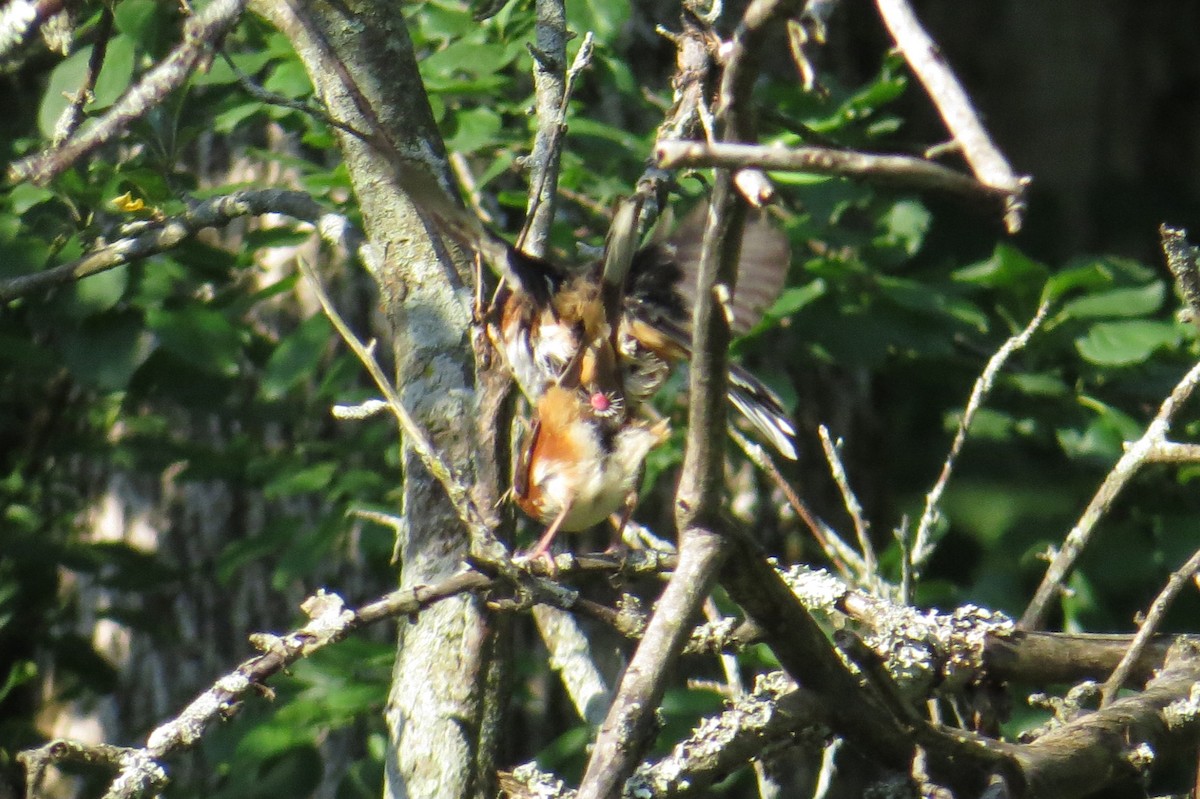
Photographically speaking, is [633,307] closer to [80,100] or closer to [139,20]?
[80,100]

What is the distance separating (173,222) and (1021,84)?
22.0 ft

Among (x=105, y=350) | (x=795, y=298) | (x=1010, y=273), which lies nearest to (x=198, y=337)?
(x=105, y=350)

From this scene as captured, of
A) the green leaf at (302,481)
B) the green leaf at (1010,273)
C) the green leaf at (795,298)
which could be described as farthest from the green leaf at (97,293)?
the green leaf at (1010,273)

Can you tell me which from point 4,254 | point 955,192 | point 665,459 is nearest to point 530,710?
point 665,459

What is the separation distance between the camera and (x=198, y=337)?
2607 mm

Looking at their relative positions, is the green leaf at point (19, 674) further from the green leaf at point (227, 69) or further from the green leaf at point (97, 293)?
the green leaf at point (227, 69)

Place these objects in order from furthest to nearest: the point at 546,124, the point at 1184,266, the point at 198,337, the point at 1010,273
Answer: the point at 1010,273 → the point at 198,337 → the point at 546,124 → the point at 1184,266

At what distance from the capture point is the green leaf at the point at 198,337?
258cm

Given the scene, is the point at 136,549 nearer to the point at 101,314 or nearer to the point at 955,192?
the point at 101,314

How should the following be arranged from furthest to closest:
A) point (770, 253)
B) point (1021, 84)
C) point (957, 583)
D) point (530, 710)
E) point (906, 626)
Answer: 1. point (1021, 84)
2. point (957, 583)
3. point (530, 710)
4. point (770, 253)
5. point (906, 626)

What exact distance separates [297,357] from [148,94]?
1.57 metres

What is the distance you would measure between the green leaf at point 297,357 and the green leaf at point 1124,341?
1.59 meters

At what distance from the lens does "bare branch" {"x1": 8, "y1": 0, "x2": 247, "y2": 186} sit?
1.17 meters

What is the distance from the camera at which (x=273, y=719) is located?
8.13 feet
